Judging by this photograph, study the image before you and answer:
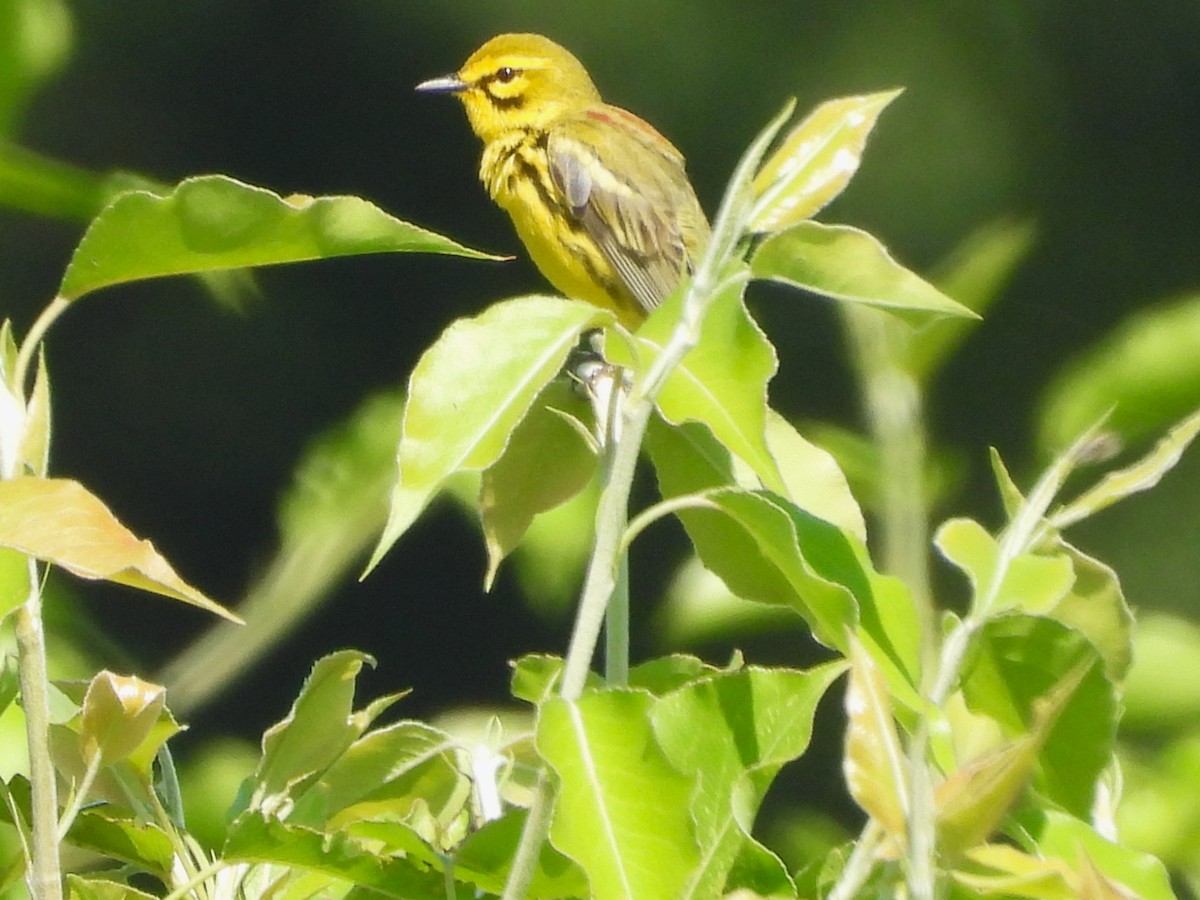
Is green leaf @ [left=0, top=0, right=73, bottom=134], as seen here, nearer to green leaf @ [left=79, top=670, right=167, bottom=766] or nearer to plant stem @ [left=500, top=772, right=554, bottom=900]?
green leaf @ [left=79, top=670, right=167, bottom=766]

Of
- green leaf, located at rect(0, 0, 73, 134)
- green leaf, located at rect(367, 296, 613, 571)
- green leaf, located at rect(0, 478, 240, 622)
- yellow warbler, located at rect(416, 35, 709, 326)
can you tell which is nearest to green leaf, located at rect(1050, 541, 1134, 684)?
green leaf, located at rect(367, 296, 613, 571)

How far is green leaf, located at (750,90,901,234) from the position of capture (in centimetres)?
57

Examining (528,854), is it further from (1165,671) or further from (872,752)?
(1165,671)

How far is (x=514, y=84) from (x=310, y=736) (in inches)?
63.2

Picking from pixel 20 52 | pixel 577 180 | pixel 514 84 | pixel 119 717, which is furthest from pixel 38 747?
pixel 514 84

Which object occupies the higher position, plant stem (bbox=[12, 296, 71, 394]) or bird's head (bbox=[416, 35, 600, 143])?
bird's head (bbox=[416, 35, 600, 143])

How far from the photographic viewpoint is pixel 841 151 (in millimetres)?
566

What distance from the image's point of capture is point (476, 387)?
52 cm

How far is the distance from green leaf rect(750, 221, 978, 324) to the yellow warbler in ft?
4.85

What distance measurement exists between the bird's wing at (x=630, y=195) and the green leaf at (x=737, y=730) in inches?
59.4

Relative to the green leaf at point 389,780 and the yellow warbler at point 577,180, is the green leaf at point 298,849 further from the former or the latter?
the yellow warbler at point 577,180

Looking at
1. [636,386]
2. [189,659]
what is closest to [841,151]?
[636,386]

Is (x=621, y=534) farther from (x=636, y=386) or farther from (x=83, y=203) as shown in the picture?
(x=83, y=203)

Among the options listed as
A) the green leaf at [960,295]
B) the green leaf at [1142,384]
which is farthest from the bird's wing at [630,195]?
the green leaf at [960,295]
